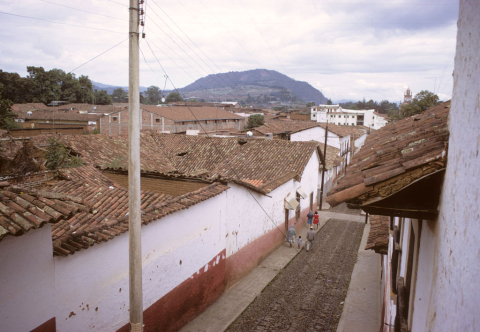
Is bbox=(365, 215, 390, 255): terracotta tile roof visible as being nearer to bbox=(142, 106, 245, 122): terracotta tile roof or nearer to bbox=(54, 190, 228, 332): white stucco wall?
bbox=(54, 190, 228, 332): white stucco wall

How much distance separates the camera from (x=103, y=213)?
8.44 meters

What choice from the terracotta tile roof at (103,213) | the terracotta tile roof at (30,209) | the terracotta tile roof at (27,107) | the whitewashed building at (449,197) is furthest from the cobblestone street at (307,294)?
the terracotta tile roof at (27,107)

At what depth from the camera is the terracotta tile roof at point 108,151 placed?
16797 millimetres

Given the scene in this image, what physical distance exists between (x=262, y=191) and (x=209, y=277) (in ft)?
13.9

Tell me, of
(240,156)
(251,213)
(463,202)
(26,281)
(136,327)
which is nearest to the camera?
(463,202)

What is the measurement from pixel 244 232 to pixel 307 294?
3095mm

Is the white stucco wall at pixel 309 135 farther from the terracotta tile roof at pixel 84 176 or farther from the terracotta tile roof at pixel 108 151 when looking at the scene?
the terracotta tile roof at pixel 84 176

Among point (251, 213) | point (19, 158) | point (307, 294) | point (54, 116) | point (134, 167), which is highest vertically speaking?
point (54, 116)

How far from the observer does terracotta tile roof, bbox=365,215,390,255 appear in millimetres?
8041

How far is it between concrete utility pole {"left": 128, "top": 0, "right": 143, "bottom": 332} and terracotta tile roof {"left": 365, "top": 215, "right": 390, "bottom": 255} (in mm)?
5303

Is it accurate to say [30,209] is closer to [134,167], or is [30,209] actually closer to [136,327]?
[134,167]

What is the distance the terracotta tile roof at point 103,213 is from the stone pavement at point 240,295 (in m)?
3.36

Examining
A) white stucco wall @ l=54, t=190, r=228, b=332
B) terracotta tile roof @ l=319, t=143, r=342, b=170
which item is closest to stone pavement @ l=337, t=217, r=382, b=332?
white stucco wall @ l=54, t=190, r=228, b=332

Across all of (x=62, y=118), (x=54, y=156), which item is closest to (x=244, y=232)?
(x=54, y=156)
